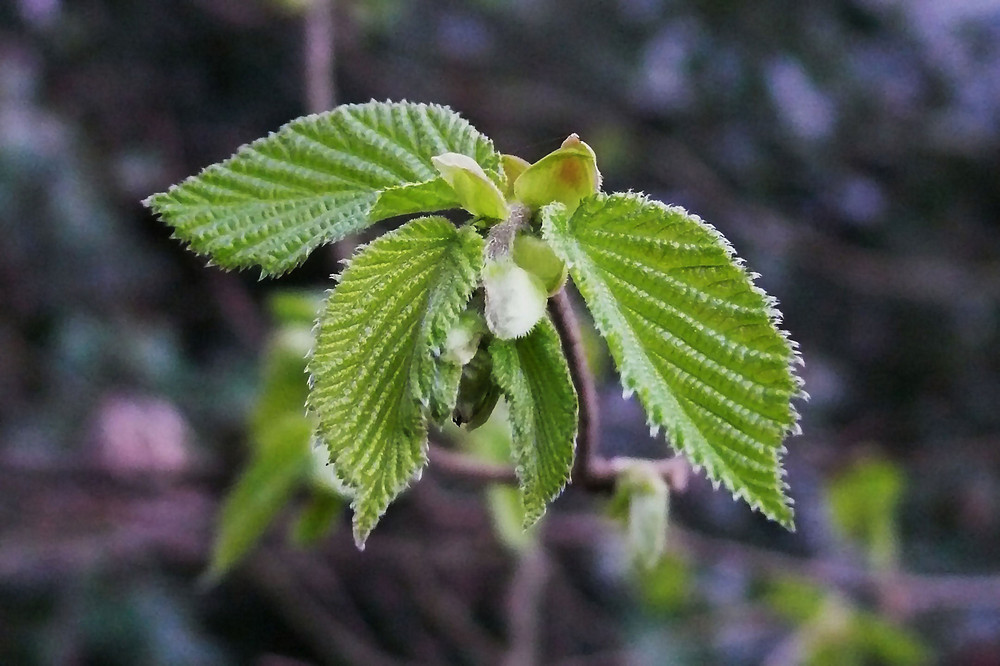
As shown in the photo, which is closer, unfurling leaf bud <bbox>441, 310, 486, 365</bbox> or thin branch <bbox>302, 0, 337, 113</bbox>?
unfurling leaf bud <bbox>441, 310, 486, 365</bbox>

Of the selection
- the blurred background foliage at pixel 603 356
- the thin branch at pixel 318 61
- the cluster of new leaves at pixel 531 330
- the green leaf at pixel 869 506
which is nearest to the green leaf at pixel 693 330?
the cluster of new leaves at pixel 531 330

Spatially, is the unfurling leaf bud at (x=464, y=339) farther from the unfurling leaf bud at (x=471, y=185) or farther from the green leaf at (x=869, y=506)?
the green leaf at (x=869, y=506)

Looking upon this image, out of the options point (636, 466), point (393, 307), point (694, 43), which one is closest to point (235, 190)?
point (393, 307)

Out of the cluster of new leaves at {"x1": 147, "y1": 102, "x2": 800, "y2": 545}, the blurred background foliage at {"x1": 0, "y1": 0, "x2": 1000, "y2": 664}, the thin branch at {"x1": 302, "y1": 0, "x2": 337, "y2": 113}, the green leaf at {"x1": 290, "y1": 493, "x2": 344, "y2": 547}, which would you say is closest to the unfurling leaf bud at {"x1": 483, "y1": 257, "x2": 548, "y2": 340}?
the cluster of new leaves at {"x1": 147, "y1": 102, "x2": 800, "y2": 545}

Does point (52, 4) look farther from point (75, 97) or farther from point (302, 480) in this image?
point (302, 480)

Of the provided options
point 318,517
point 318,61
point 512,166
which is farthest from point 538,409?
point 318,61

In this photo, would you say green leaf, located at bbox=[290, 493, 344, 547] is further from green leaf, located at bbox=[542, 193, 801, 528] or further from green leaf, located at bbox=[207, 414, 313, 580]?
green leaf, located at bbox=[542, 193, 801, 528]
